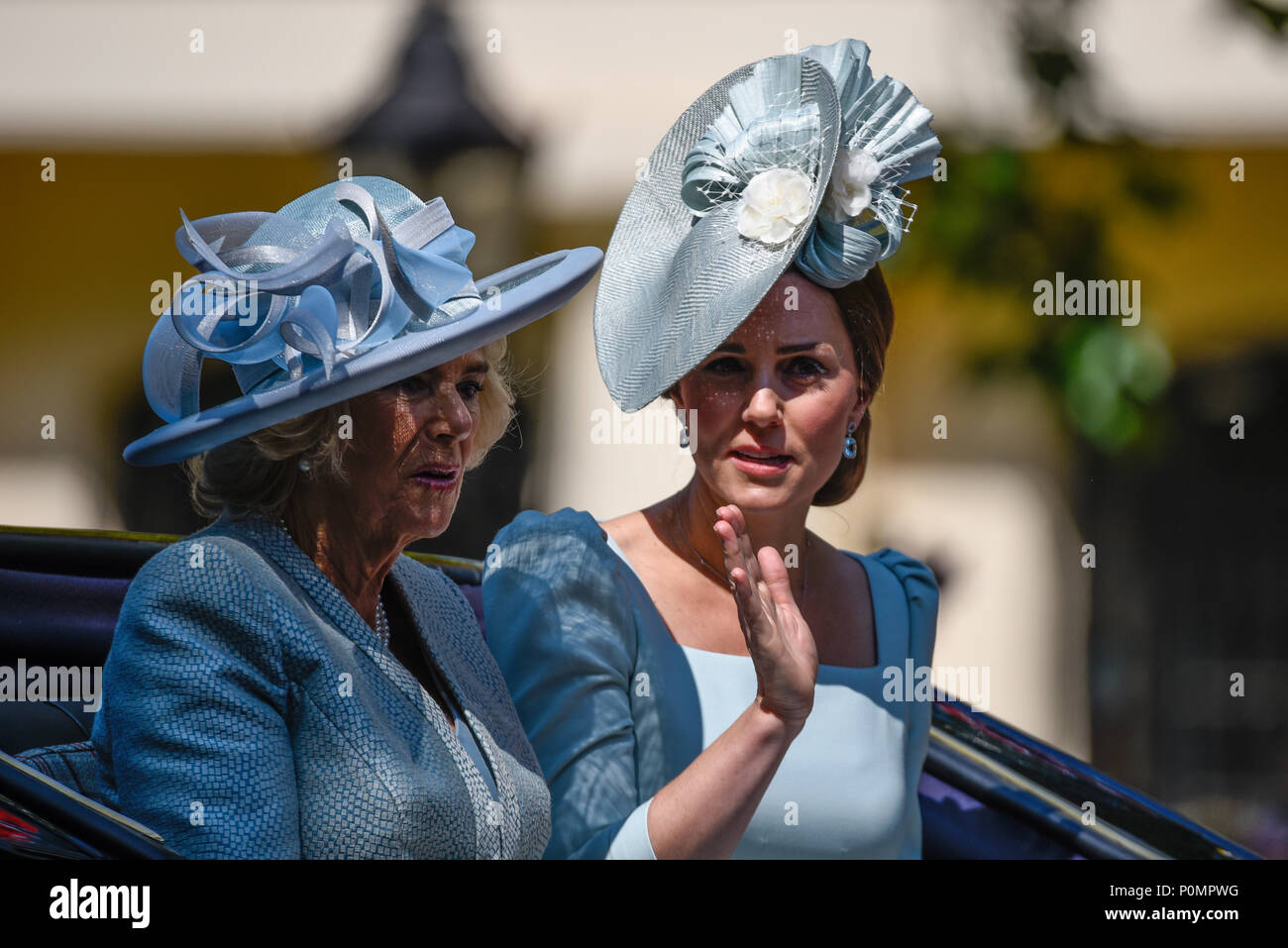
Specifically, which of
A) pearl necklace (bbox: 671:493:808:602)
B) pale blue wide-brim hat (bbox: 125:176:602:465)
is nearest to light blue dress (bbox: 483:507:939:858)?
pearl necklace (bbox: 671:493:808:602)

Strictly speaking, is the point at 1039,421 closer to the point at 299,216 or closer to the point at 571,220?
the point at 571,220

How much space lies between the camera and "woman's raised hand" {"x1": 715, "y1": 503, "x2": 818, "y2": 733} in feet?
5.01

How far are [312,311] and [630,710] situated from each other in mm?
680

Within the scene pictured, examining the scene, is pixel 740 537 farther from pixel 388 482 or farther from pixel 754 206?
pixel 754 206

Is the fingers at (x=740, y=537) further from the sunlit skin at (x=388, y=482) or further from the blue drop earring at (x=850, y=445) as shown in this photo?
the blue drop earring at (x=850, y=445)

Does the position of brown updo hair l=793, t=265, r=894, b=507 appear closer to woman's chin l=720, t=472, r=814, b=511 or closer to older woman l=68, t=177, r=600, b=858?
woman's chin l=720, t=472, r=814, b=511

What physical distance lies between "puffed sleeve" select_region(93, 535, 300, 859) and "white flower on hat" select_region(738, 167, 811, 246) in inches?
31.9

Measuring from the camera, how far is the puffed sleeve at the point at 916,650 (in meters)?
2.02

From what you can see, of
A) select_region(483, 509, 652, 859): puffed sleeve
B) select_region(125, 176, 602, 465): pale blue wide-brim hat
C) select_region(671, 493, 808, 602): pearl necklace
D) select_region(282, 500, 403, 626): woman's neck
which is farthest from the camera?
select_region(671, 493, 808, 602): pearl necklace

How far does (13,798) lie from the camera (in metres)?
1.29

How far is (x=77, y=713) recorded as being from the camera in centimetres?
184

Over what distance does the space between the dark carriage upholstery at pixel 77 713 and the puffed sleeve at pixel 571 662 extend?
0.23 meters

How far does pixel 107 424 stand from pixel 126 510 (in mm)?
384
